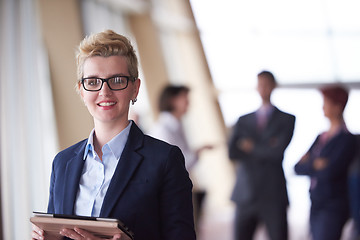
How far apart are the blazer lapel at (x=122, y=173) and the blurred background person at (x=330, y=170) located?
2.08 metres

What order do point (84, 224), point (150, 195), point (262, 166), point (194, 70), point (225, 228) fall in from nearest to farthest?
point (84, 224), point (150, 195), point (262, 166), point (225, 228), point (194, 70)

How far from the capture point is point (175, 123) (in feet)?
Answer: 12.4

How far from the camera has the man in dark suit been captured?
344 centimetres

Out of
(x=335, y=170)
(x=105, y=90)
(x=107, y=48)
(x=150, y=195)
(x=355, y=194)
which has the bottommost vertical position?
(x=355, y=194)

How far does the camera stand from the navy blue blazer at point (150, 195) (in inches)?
52.9

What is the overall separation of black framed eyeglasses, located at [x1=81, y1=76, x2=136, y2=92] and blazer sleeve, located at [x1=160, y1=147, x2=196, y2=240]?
24 cm

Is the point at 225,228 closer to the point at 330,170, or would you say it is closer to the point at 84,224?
the point at 330,170

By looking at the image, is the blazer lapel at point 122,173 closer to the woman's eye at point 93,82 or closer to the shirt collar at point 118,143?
the shirt collar at point 118,143

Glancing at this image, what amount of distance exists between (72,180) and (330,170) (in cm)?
230

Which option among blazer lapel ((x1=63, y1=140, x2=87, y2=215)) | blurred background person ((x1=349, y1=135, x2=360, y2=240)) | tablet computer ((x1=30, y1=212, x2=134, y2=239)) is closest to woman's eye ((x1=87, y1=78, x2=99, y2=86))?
blazer lapel ((x1=63, y1=140, x2=87, y2=215))

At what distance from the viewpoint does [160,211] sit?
4.50ft

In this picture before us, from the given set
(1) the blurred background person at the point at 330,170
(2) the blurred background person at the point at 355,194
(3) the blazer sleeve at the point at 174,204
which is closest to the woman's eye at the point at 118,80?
(3) the blazer sleeve at the point at 174,204

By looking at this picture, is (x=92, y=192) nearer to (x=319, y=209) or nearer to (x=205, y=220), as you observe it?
(x=319, y=209)

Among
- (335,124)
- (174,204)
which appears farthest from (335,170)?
(174,204)
